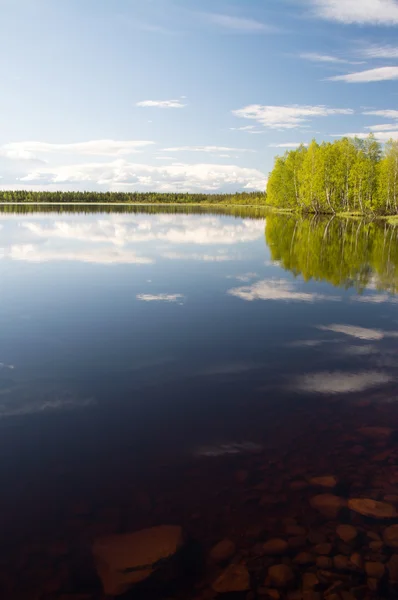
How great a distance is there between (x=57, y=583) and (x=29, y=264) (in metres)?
24.7

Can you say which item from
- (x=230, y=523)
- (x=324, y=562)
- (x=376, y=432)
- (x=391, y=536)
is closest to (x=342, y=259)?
(x=376, y=432)

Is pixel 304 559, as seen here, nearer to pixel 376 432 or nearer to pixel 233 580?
pixel 233 580

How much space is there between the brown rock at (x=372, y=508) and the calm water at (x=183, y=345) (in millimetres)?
1963

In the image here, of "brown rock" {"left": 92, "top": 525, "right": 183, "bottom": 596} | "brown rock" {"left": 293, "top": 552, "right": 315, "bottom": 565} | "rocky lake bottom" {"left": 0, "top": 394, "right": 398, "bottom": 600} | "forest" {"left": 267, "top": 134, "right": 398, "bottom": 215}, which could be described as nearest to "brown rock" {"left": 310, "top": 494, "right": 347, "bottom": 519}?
"rocky lake bottom" {"left": 0, "top": 394, "right": 398, "bottom": 600}

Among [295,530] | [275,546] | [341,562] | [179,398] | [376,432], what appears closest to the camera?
[341,562]

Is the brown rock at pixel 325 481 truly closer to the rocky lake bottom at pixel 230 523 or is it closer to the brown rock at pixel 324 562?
the rocky lake bottom at pixel 230 523

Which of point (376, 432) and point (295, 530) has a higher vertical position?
point (376, 432)

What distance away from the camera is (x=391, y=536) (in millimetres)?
5863

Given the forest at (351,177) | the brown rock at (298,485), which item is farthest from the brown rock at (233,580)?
the forest at (351,177)

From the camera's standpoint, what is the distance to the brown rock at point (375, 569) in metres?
5.27

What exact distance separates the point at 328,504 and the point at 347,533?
552 millimetres

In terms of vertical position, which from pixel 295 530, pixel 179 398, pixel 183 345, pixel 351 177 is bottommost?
pixel 295 530

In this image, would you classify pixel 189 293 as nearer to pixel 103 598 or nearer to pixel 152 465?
pixel 152 465

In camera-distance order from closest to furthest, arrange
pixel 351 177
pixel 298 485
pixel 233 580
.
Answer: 1. pixel 233 580
2. pixel 298 485
3. pixel 351 177
